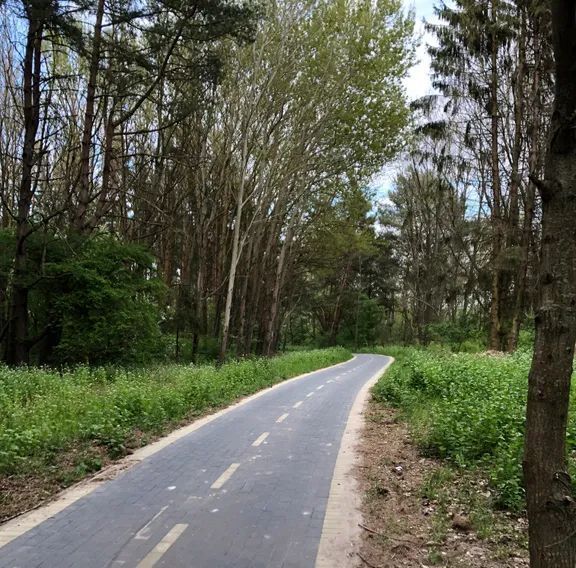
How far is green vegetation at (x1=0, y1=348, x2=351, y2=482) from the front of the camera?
7410mm

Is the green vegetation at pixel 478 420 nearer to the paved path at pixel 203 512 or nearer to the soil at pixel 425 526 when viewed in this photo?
the soil at pixel 425 526

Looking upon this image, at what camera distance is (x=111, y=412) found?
31.3ft

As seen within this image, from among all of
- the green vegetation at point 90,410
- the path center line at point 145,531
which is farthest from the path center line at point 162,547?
the green vegetation at point 90,410

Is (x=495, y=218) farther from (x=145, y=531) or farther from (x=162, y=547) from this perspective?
(x=162, y=547)

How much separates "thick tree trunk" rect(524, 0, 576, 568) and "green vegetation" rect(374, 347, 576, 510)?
2812mm

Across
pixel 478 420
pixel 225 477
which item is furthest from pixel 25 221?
pixel 478 420

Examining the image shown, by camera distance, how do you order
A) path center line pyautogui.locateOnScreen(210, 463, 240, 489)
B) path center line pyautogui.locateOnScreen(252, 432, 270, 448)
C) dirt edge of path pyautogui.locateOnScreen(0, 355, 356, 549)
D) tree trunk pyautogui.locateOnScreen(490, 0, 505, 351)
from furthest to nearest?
tree trunk pyautogui.locateOnScreen(490, 0, 505, 351), path center line pyautogui.locateOnScreen(252, 432, 270, 448), path center line pyautogui.locateOnScreen(210, 463, 240, 489), dirt edge of path pyautogui.locateOnScreen(0, 355, 356, 549)

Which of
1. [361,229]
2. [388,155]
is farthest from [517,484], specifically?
[361,229]

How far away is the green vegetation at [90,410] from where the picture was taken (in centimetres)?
741

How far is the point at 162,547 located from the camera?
472 centimetres

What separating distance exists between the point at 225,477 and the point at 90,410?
3831mm

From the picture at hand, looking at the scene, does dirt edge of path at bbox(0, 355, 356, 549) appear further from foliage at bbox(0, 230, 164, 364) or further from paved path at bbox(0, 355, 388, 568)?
foliage at bbox(0, 230, 164, 364)

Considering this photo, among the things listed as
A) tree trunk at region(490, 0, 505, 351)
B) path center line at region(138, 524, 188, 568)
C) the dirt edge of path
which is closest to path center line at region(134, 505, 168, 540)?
path center line at region(138, 524, 188, 568)

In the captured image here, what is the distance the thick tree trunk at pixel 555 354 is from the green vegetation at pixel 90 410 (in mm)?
5985
